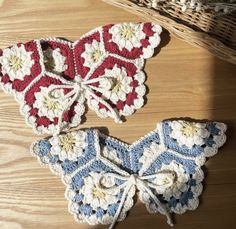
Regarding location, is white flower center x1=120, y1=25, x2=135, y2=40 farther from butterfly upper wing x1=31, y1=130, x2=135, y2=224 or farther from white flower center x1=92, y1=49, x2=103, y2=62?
butterfly upper wing x1=31, y1=130, x2=135, y2=224

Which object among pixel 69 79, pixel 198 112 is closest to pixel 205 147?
pixel 198 112

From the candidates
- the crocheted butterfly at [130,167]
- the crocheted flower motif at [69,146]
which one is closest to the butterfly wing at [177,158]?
the crocheted butterfly at [130,167]

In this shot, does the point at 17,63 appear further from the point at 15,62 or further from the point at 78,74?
the point at 78,74

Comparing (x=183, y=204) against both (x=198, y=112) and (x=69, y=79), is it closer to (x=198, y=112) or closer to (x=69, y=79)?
(x=198, y=112)

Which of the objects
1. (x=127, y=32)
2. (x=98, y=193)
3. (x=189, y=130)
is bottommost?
(x=98, y=193)

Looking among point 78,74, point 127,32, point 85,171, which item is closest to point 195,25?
point 127,32

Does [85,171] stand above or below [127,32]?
below
